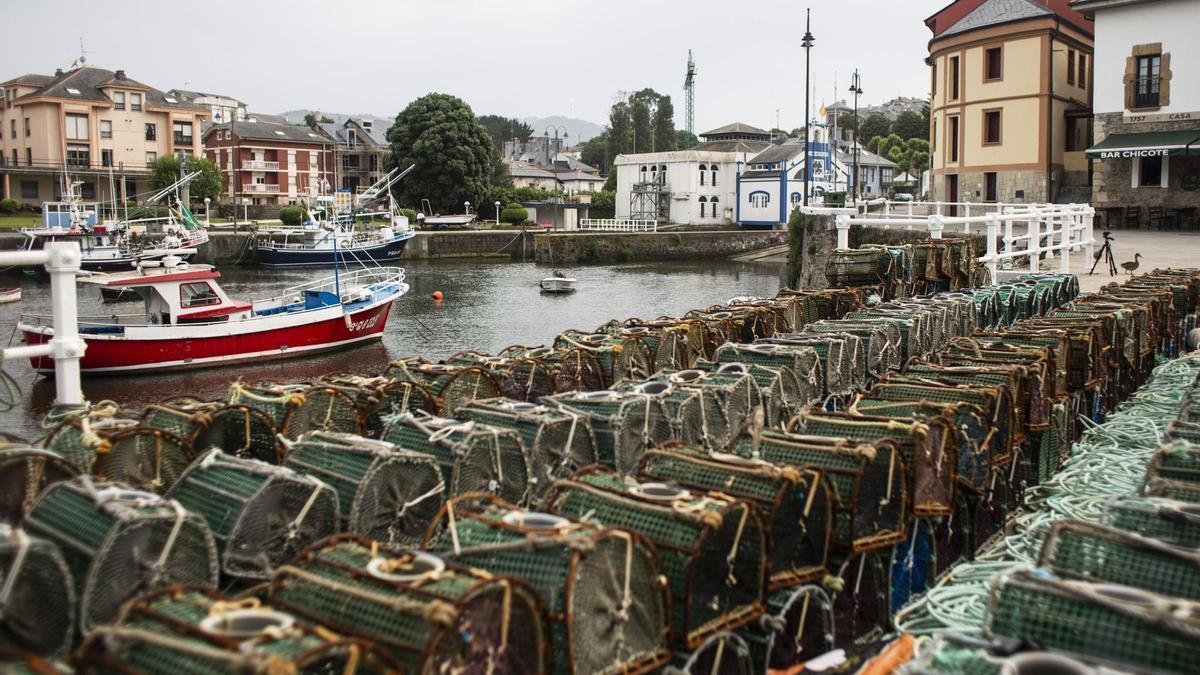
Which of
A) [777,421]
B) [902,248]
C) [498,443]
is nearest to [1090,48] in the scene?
[902,248]

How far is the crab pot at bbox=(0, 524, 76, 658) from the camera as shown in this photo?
3.89 metres

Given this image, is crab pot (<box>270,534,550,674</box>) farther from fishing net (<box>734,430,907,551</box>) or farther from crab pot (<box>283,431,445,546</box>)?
fishing net (<box>734,430,907,551</box>)

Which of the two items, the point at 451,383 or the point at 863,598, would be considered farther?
the point at 451,383

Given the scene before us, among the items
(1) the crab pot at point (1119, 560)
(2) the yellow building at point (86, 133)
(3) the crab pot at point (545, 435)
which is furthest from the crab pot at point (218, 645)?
(2) the yellow building at point (86, 133)

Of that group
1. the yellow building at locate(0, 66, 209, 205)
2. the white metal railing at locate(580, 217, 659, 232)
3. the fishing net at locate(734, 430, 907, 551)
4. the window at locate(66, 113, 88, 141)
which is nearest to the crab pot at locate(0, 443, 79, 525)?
the fishing net at locate(734, 430, 907, 551)

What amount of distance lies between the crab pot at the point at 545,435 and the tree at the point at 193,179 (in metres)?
65.1

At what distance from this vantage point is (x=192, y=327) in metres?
25.6

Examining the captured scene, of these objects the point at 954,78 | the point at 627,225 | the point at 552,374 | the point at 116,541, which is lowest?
the point at 116,541

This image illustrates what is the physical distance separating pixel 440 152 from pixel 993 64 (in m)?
40.2

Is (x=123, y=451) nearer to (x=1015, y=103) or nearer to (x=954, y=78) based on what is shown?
(x=1015, y=103)

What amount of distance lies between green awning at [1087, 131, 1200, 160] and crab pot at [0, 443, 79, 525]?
1478 inches

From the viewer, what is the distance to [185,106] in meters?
75.0

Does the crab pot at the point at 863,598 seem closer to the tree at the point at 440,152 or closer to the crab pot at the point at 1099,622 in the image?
the crab pot at the point at 1099,622

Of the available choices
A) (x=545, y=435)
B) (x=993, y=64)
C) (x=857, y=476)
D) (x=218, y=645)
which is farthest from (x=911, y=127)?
(x=218, y=645)
